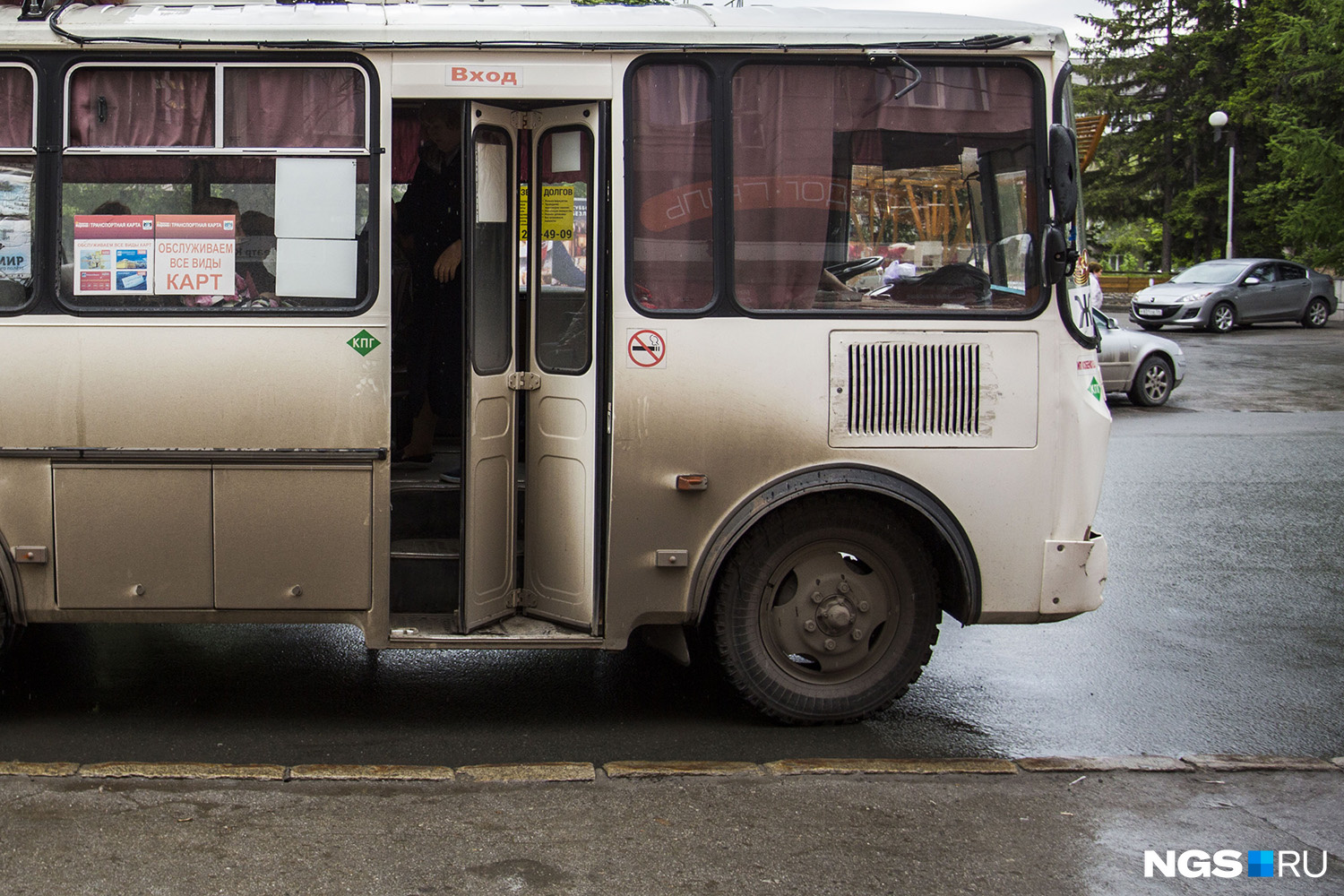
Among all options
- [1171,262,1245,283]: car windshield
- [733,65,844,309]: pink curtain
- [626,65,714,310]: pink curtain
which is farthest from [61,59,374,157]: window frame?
[1171,262,1245,283]: car windshield

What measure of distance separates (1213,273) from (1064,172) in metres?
26.6

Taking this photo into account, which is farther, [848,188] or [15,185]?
[848,188]

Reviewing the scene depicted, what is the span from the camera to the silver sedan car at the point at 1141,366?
17.6 m

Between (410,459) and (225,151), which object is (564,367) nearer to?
(410,459)

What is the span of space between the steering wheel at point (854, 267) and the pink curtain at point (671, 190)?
496 millimetres

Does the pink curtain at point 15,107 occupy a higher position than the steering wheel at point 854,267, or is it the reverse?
the pink curtain at point 15,107

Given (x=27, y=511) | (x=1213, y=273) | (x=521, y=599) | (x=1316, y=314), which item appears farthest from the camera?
(x=1316, y=314)

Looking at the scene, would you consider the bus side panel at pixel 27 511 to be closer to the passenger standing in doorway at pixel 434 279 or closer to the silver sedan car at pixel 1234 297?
the passenger standing in doorway at pixel 434 279

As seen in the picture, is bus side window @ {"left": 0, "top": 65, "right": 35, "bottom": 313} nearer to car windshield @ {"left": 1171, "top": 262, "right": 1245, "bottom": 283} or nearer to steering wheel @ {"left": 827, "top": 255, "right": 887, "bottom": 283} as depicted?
steering wheel @ {"left": 827, "top": 255, "right": 887, "bottom": 283}

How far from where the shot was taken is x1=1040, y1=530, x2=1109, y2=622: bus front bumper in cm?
539

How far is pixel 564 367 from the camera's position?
17.7ft

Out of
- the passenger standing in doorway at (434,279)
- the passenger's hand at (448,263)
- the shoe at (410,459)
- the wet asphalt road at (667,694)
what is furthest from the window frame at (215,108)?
the wet asphalt road at (667,694)

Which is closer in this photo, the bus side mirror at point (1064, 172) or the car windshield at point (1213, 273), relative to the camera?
the bus side mirror at point (1064, 172)

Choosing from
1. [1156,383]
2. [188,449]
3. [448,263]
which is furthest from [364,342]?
[1156,383]
